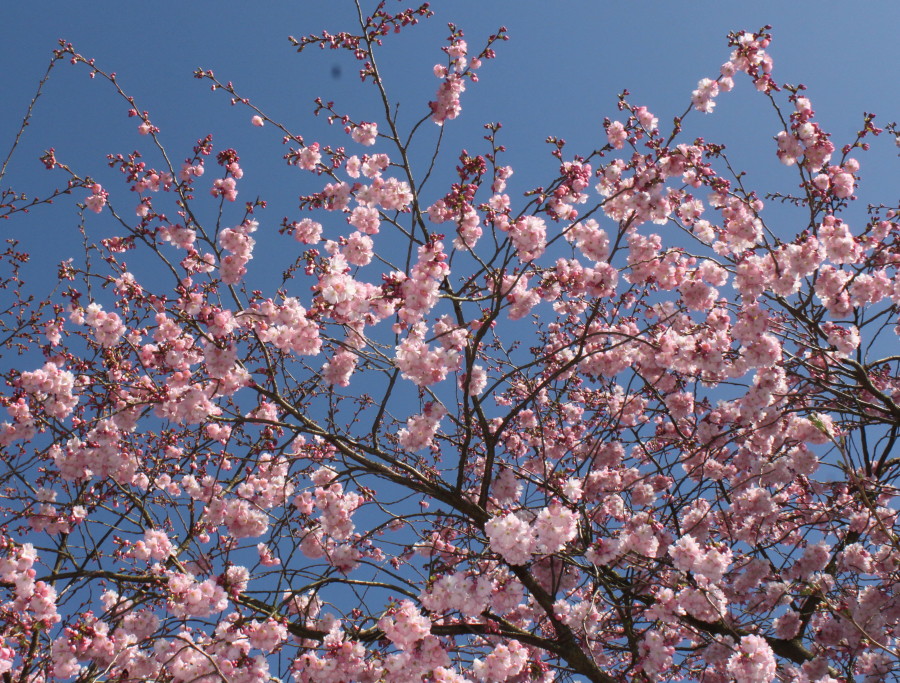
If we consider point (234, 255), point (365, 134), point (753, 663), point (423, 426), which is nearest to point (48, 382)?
point (234, 255)

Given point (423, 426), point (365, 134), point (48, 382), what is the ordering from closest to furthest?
point (48, 382) → point (423, 426) → point (365, 134)

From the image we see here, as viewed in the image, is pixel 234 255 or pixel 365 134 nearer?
pixel 234 255

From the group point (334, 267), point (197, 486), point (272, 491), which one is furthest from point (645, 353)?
point (197, 486)

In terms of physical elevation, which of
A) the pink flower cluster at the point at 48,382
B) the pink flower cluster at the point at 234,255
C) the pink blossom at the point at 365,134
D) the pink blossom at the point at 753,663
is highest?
the pink blossom at the point at 365,134

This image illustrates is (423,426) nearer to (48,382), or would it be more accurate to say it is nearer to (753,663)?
(753,663)

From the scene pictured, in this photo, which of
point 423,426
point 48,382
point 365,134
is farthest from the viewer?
point 365,134

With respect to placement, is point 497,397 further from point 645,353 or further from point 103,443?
point 103,443

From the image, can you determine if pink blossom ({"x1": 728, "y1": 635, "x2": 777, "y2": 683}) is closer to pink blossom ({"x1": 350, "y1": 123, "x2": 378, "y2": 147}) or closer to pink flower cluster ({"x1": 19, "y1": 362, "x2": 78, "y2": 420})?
pink blossom ({"x1": 350, "y1": 123, "x2": 378, "y2": 147})

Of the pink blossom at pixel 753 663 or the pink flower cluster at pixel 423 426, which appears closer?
the pink blossom at pixel 753 663

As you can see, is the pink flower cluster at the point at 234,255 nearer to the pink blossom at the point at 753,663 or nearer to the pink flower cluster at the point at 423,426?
the pink flower cluster at the point at 423,426

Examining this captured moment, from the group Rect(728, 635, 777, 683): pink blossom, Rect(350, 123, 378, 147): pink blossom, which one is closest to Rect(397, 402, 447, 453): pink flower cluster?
Rect(350, 123, 378, 147): pink blossom

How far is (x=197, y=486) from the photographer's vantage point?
626 cm

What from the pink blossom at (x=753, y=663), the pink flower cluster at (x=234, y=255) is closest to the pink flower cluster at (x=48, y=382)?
the pink flower cluster at (x=234, y=255)

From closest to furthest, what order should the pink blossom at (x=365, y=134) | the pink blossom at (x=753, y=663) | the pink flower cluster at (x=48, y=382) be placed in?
the pink blossom at (x=753, y=663), the pink flower cluster at (x=48, y=382), the pink blossom at (x=365, y=134)
